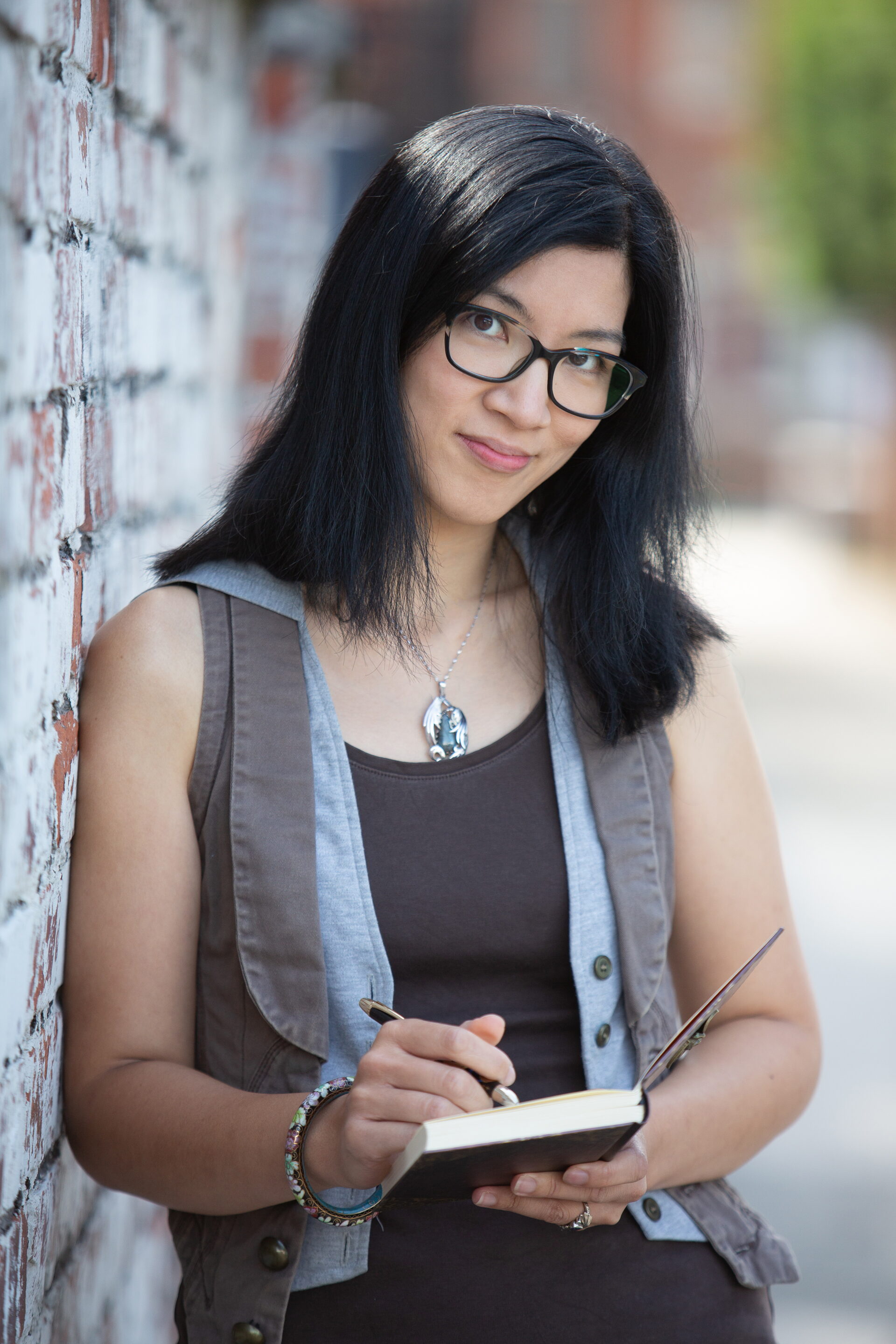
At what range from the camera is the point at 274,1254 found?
5.19ft

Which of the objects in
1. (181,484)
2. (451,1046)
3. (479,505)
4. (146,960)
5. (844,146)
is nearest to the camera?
(451,1046)

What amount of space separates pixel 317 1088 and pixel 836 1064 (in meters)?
3.40

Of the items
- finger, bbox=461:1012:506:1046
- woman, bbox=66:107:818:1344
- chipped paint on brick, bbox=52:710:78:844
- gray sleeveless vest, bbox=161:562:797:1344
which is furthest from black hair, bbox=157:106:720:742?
finger, bbox=461:1012:506:1046

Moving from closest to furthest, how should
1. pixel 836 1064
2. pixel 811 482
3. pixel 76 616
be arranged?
1. pixel 76 616
2. pixel 836 1064
3. pixel 811 482

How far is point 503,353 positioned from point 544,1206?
1.01 metres

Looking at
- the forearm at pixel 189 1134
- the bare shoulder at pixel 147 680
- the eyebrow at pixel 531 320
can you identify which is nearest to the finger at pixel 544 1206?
the forearm at pixel 189 1134

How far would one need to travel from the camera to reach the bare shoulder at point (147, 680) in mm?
1579

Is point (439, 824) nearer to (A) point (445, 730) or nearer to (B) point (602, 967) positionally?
(A) point (445, 730)

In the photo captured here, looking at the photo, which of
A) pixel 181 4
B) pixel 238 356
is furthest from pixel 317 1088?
pixel 238 356

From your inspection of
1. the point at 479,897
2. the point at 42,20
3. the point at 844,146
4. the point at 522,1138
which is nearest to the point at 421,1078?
the point at 522,1138

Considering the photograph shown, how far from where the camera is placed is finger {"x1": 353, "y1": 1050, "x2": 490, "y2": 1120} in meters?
1.34

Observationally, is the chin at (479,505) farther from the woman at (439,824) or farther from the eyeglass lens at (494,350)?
the eyeglass lens at (494,350)

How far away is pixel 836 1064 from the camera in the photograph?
4449mm

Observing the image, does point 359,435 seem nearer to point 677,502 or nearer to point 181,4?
point 677,502
